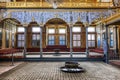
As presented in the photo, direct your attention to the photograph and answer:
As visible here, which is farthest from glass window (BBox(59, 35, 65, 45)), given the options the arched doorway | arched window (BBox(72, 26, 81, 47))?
arched window (BBox(72, 26, 81, 47))

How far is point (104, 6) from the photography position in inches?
526

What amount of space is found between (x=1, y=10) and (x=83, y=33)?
913 cm

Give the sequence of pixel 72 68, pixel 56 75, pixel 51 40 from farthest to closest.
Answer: pixel 51 40
pixel 72 68
pixel 56 75

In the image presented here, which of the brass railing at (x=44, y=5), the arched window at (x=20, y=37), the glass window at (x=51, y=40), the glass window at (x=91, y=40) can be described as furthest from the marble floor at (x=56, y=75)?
the arched window at (x=20, y=37)

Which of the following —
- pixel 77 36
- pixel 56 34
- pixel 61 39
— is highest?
pixel 56 34

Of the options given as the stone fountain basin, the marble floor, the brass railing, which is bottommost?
the marble floor

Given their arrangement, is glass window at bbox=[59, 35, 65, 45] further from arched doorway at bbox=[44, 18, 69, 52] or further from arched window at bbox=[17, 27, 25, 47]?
arched window at bbox=[17, 27, 25, 47]

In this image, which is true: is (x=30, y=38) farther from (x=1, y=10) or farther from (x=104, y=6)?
(x=104, y=6)

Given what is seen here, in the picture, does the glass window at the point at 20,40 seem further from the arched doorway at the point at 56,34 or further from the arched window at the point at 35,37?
the arched doorway at the point at 56,34

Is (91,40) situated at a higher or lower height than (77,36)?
lower

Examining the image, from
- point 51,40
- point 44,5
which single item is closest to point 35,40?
point 51,40

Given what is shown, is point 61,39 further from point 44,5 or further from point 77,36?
point 44,5

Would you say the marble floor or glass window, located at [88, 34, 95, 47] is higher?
glass window, located at [88, 34, 95, 47]

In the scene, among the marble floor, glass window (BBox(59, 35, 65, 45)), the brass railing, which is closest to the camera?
the marble floor
